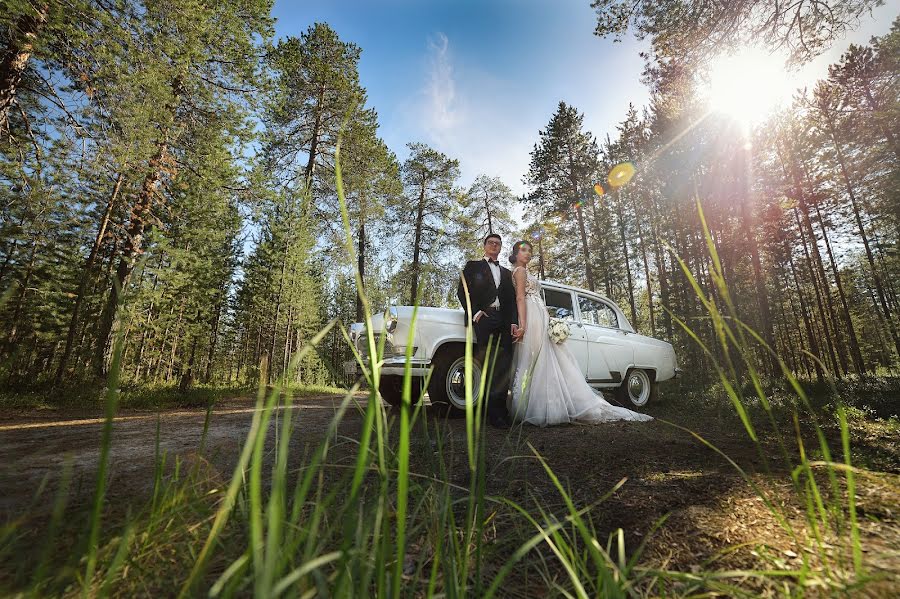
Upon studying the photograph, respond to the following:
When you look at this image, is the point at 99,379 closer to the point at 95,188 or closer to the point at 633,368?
the point at 95,188

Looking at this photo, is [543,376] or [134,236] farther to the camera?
[134,236]

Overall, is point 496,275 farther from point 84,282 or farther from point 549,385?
point 84,282

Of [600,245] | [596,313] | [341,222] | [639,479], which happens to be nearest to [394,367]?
[639,479]

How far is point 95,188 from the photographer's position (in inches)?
250

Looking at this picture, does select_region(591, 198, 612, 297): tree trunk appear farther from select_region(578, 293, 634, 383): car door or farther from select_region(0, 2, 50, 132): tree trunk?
select_region(0, 2, 50, 132): tree trunk

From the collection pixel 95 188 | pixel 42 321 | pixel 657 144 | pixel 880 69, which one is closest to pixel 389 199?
pixel 95 188

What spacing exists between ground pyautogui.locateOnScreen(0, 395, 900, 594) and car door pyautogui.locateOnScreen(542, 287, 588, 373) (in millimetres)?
2141

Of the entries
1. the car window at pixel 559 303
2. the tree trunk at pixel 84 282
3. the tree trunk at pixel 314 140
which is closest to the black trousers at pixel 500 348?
the car window at pixel 559 303

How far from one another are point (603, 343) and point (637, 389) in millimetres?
1561

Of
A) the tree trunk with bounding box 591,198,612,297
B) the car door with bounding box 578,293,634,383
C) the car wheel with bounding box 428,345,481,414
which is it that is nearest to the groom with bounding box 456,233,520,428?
the car wheel with bounding box 428,345,481,414

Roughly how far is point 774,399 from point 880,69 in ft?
60.0

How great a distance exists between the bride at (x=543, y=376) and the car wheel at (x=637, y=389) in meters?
2.13

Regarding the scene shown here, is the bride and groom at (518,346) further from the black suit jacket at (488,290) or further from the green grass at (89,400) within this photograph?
the green grass at (89,400)

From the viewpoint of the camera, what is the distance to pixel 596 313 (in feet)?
21.3
